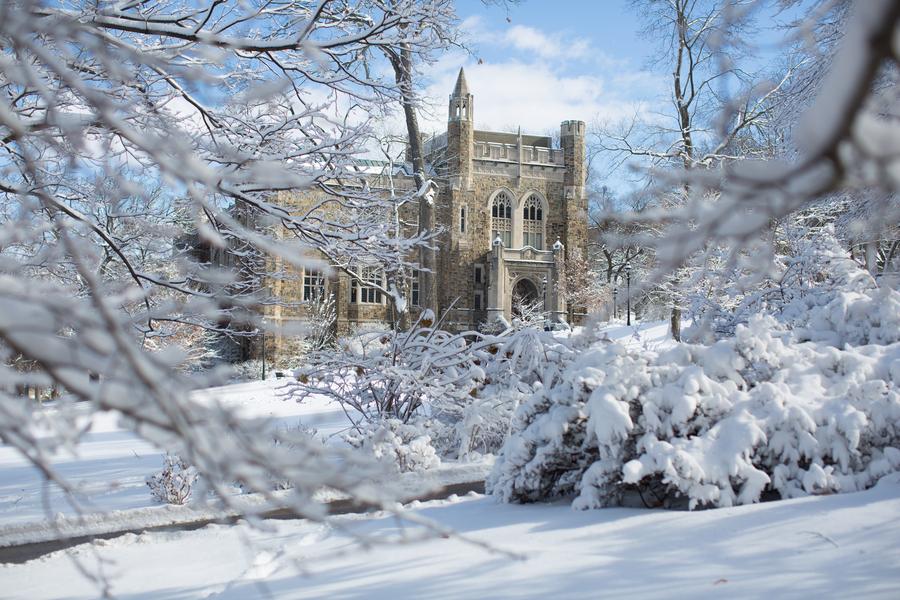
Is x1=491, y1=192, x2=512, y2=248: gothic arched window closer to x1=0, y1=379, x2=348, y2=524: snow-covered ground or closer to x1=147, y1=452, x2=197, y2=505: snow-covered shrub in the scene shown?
x1=0, y1=379, x2=348, y2=524: snow-covered ground

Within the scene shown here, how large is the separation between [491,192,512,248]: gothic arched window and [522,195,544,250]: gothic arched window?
90 cm

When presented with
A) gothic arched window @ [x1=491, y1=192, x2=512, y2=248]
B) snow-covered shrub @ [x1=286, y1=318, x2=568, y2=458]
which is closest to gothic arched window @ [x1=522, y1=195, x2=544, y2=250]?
gothic arched window @ [x1=491, y1=192, x2=512, y2=248]

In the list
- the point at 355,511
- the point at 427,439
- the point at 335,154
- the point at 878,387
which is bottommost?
the point at 355,511

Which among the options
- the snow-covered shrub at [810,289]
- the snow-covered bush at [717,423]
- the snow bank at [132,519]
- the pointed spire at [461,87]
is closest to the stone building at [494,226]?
the pointed spire at [461,87]

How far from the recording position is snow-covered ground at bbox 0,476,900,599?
309cm

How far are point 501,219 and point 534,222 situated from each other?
171 centimetres

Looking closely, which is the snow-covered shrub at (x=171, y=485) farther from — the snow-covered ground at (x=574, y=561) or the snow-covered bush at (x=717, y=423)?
the snow-covered bush at (x=717, y=423)

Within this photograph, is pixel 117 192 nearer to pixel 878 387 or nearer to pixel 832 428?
pixel 832 428

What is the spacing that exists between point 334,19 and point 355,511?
14.1ft

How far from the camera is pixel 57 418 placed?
1.44 m

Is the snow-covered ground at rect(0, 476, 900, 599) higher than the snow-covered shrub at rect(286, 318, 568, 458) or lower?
lower

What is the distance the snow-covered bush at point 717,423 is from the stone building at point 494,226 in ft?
84.9

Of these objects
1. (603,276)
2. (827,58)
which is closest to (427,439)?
(827,58)

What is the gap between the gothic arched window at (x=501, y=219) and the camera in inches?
1368
